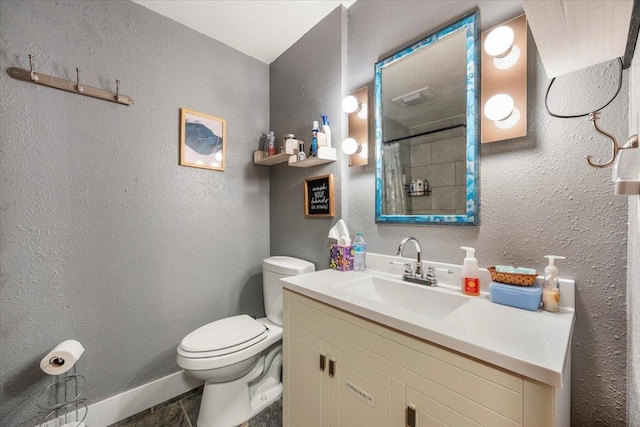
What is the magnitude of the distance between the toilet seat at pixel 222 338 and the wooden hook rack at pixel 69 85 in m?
1.39

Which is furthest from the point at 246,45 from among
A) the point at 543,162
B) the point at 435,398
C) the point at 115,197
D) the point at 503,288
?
the point at 435,398

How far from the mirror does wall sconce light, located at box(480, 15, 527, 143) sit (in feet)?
0.25

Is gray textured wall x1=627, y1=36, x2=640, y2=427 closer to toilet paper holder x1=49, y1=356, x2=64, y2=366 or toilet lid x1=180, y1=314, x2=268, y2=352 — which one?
toilet lid x1=180, y1=314, x2=268, y2=352

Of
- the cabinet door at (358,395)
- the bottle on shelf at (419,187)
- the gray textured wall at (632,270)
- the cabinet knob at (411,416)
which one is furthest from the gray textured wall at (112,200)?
the gray textured wall at (632,270)

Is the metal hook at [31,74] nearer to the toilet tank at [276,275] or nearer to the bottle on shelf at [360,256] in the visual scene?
the toilet tank at [276,275]

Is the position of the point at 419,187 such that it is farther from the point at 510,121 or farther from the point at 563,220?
the point at 563,220

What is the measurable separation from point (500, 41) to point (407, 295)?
1.06 meters

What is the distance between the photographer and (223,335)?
4.49 ft

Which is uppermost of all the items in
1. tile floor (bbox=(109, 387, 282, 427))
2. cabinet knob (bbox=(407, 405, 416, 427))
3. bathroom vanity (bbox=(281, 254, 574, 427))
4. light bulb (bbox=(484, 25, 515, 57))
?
light bulb (bbox=(484, 25, 515, 57))

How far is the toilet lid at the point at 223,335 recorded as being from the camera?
1.26 metres

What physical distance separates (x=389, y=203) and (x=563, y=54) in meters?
0.82

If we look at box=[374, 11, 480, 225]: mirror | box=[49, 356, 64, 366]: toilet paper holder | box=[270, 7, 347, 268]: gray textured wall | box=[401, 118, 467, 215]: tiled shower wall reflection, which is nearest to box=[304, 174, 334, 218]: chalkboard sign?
box=[270, 7, 347, 268]: gray textured wall

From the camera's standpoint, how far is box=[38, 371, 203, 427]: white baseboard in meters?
1.32

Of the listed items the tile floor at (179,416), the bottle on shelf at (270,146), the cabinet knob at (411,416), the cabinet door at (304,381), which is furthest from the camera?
the bottle on shelf at (270,146)
